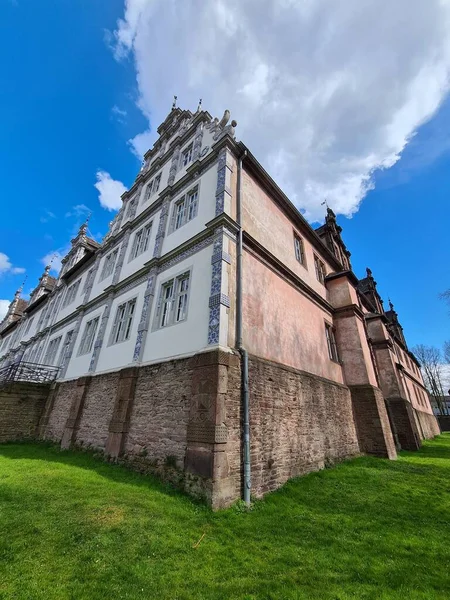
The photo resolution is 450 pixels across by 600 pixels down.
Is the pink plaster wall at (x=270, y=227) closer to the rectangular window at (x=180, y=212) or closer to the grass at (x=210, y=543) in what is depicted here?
the rectangular window at (x=180, y=212)

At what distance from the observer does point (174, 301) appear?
31.9 feet

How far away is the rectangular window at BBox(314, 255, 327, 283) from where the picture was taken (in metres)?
15.9

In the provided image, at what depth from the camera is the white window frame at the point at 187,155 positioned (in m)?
13.6

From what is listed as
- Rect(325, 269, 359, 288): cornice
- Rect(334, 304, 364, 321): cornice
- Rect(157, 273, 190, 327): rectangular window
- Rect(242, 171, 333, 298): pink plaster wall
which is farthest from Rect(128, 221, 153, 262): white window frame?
Rect(334, 304, 364, 321): cornice

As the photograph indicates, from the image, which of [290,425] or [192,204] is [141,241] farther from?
[290,425]

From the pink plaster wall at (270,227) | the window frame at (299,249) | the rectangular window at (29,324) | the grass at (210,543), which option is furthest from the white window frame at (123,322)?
the rectangular window at (29,324)

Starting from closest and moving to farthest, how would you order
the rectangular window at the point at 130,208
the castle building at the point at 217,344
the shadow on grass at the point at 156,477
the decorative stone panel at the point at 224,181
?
the shadow on grass at the point at 156,477 < the castle building at the point at 217,344 < the decorative stone panel at the point at 224,181 < the rectangular window at the point at 130,208

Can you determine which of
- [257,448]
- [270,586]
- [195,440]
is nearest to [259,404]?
[257,448]

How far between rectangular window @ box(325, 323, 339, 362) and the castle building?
131 millimetres

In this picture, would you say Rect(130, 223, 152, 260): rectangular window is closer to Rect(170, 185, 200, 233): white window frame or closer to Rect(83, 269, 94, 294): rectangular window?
Rect(170, 185, 200, 233): white window frame

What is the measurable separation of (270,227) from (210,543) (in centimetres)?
1064

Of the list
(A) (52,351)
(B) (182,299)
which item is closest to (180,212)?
(B) (182,299)

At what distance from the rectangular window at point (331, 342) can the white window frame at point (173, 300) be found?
821 cm

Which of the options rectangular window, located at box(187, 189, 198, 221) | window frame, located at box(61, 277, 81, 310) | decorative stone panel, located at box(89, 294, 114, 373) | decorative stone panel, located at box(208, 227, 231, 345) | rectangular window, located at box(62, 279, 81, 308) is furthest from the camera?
rectangular window, located at box(62, 279, 81, 308)
